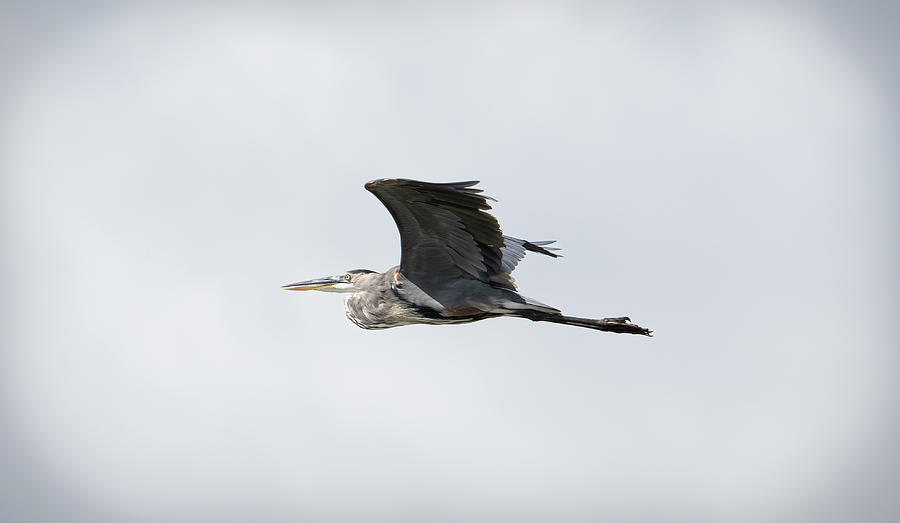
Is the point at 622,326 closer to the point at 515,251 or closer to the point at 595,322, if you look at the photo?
the point at 595,322

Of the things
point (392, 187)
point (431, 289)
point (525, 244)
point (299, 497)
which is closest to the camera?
point (392, 187)

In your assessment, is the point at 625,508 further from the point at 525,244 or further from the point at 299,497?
the point at 525,244

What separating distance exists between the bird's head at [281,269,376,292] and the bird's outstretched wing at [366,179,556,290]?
1.09 m

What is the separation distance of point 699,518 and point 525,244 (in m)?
183

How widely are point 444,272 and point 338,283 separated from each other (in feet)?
6.00

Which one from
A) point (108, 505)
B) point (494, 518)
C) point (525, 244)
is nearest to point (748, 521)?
point (494, 518)

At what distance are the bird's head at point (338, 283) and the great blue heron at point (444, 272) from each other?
0.23 ft

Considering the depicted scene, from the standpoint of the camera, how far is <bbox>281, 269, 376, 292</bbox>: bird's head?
38.7ft

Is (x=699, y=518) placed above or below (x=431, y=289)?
above

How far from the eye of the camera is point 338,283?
12062 millimetres

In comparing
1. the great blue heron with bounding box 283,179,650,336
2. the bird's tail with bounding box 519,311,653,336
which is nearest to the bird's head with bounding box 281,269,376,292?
the great blue heron with bounding box 283,179,650,336

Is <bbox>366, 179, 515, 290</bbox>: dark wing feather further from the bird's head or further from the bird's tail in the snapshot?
the bird's head

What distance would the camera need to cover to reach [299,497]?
176 metres

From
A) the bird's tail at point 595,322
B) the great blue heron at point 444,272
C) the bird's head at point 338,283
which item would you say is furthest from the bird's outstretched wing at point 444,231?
the bird's head at point 338,283
